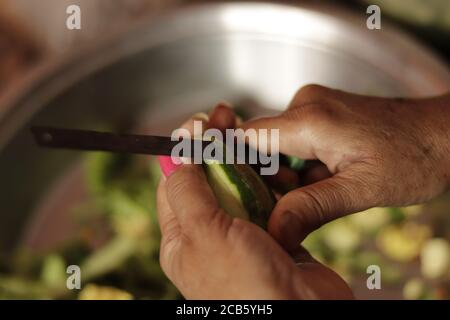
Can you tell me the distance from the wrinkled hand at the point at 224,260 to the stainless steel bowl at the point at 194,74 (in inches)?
26.1

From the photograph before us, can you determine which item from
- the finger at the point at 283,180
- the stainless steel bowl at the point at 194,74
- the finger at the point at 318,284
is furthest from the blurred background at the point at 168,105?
the finger at the point at 318,284

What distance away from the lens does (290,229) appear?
63cm

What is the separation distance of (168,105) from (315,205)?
79 centimetres

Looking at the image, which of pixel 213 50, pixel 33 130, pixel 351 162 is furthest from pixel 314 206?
pixel 213 50

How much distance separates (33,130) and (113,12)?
90 centimetres

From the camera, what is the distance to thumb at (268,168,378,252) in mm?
633

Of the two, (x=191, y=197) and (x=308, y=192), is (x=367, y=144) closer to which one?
(x=308, y=192)

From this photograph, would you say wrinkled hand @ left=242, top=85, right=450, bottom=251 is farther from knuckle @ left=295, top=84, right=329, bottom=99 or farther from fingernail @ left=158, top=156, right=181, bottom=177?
fingernail @ left=158, top=156, right=181, bottom=177

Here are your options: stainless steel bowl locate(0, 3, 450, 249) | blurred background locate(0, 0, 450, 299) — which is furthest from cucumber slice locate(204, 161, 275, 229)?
stainless steel bowl locate(0, 3, 450, 249)

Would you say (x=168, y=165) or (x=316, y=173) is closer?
(x=168, y=165)

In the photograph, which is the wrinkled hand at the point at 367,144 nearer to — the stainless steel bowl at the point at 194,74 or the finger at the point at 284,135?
the finger at the point at 284,135

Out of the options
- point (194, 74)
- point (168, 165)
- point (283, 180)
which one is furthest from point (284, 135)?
point (194, 74)

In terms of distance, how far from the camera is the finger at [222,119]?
2.72ft
